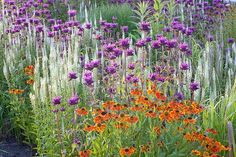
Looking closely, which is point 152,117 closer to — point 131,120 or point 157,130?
point 157,130

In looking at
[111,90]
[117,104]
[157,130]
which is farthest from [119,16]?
[157,130]

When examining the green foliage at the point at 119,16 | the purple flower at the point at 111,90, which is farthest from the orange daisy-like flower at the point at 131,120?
the green foliage at the point at 119,16

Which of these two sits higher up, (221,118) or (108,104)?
(108,104)

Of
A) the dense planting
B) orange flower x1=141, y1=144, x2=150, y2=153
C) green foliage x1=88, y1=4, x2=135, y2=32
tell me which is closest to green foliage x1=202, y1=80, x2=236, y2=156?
the dense planting

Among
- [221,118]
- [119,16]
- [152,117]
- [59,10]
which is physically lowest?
[221,118]

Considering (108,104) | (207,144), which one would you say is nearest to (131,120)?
(108,104)

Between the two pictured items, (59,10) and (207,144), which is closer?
(207,144)

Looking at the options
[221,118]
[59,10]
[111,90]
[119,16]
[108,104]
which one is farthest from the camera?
[59,10]

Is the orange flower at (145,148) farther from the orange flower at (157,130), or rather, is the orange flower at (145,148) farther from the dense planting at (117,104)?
the orange flower at (157,130)

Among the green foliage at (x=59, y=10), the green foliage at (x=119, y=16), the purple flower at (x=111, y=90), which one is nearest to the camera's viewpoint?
the purple flower at (x=111, y=90)

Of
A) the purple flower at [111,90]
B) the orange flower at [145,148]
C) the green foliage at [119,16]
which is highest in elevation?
the green foliage at [119,16]

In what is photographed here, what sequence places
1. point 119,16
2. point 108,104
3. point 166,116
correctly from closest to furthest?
point 166,116 < point 108,104 < point 119,16

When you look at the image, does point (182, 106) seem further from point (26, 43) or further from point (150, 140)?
point (26, 43)

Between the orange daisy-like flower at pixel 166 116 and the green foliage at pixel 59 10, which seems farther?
the green foliage at pixel 59 10
